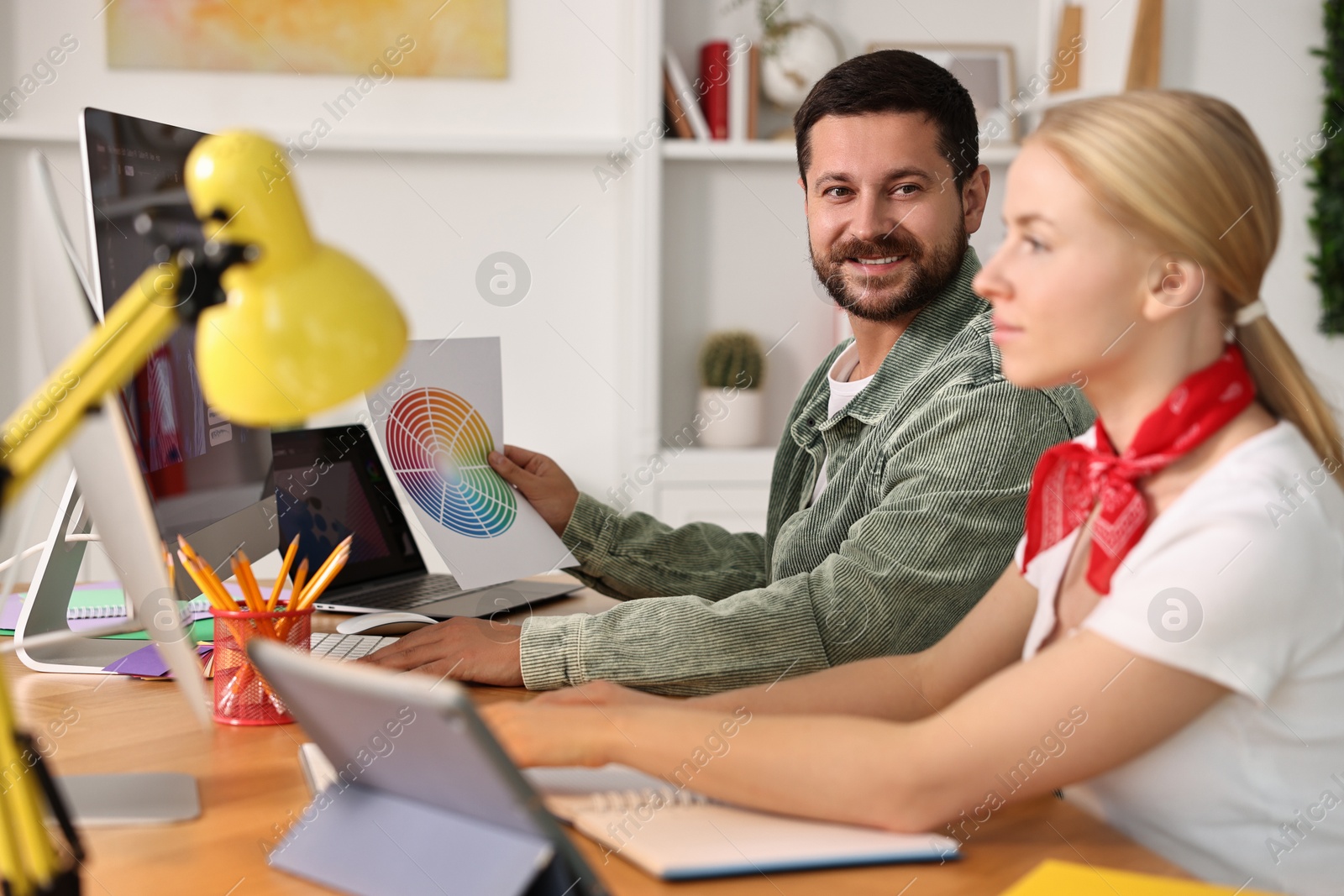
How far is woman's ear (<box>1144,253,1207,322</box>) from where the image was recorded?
0.84m

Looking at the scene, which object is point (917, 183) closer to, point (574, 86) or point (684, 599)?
point (684, 599)

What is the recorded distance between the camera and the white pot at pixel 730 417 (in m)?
3.11

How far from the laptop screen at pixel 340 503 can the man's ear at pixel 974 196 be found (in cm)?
88

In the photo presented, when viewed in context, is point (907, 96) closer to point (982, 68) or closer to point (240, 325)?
point (240, 325)

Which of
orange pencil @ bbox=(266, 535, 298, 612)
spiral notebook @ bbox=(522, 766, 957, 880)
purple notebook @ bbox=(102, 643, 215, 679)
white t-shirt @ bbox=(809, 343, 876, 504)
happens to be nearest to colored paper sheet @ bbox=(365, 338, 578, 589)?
orange pencil @ bbox=(266, 535, 298, 612)

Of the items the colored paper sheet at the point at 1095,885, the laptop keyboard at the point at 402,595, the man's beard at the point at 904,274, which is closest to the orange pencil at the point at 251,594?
the laptop keyboard at the point at 402,595

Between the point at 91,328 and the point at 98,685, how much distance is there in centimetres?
49

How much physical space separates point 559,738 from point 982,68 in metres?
2.84

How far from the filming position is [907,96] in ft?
4.99

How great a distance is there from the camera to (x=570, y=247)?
3.16 m

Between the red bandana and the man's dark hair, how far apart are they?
2.28 feet

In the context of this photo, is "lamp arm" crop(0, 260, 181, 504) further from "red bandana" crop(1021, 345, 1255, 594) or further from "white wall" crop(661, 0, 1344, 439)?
"white wall" crop(661, 0, 1344, 439)

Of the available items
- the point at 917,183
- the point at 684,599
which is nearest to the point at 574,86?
the point at 917,183

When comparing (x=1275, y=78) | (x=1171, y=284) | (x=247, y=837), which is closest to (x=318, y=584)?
(x=247, y=837)
